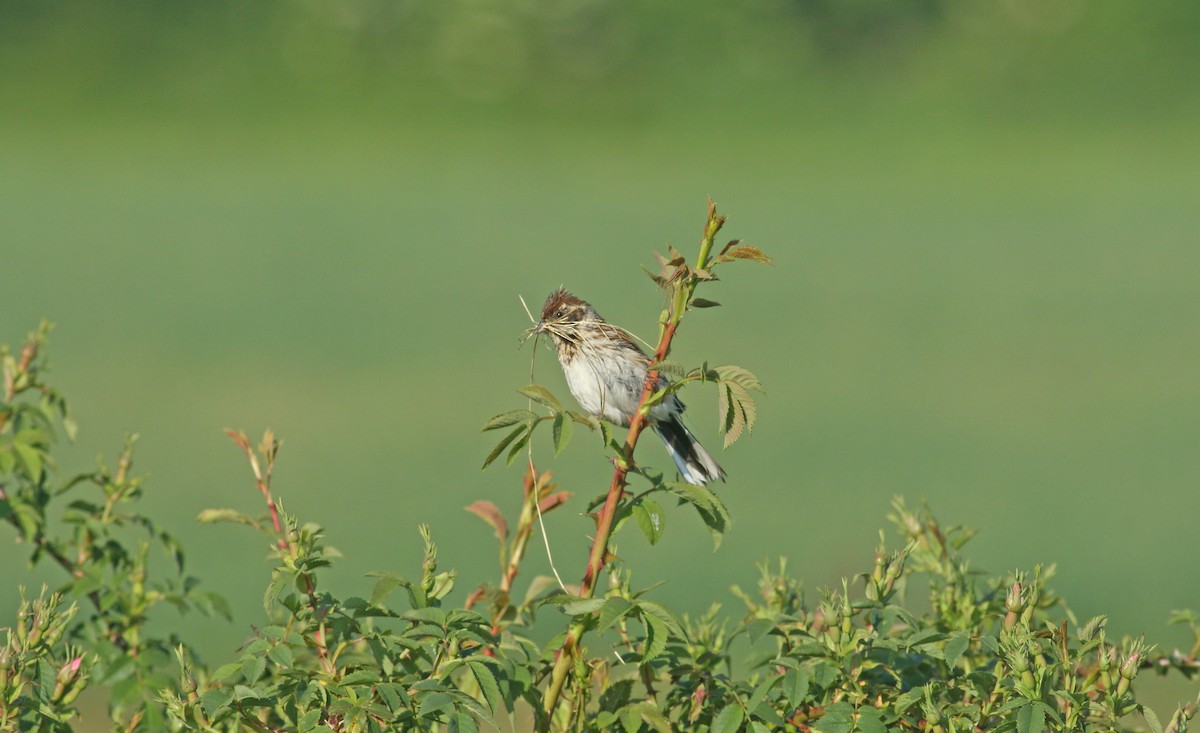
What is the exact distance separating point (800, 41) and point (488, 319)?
11.5 m

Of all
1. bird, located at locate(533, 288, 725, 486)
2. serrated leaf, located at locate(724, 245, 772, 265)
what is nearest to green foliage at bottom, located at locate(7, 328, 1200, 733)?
serrated leaf, located at locate(724, 245, 772, 265)

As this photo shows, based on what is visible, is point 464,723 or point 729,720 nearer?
point 464,723

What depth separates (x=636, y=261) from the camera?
14.4 meters

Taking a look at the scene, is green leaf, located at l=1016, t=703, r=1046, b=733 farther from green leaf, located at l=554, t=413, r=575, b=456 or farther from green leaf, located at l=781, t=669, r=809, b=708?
green leaf, located at l=554, t=413, r=575, b=456

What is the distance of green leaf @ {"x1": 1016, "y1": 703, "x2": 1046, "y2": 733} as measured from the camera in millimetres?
1843

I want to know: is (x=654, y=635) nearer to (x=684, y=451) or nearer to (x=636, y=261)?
(x=684, y=451)

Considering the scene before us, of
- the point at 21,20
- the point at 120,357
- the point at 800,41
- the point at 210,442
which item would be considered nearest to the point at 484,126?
the point at 800,41

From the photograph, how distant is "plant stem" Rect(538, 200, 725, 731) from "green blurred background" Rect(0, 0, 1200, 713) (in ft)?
8.98

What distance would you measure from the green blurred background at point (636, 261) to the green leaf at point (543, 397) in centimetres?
278

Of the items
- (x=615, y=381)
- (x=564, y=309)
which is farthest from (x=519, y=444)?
(x=615, y=381)

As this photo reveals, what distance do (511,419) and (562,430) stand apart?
7 cm

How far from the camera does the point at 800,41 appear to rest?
23609 millimetres

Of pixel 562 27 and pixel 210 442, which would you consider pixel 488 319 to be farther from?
pixel 562 27

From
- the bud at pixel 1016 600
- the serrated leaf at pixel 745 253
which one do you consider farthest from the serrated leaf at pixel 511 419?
the bud at pixel 1016 600
